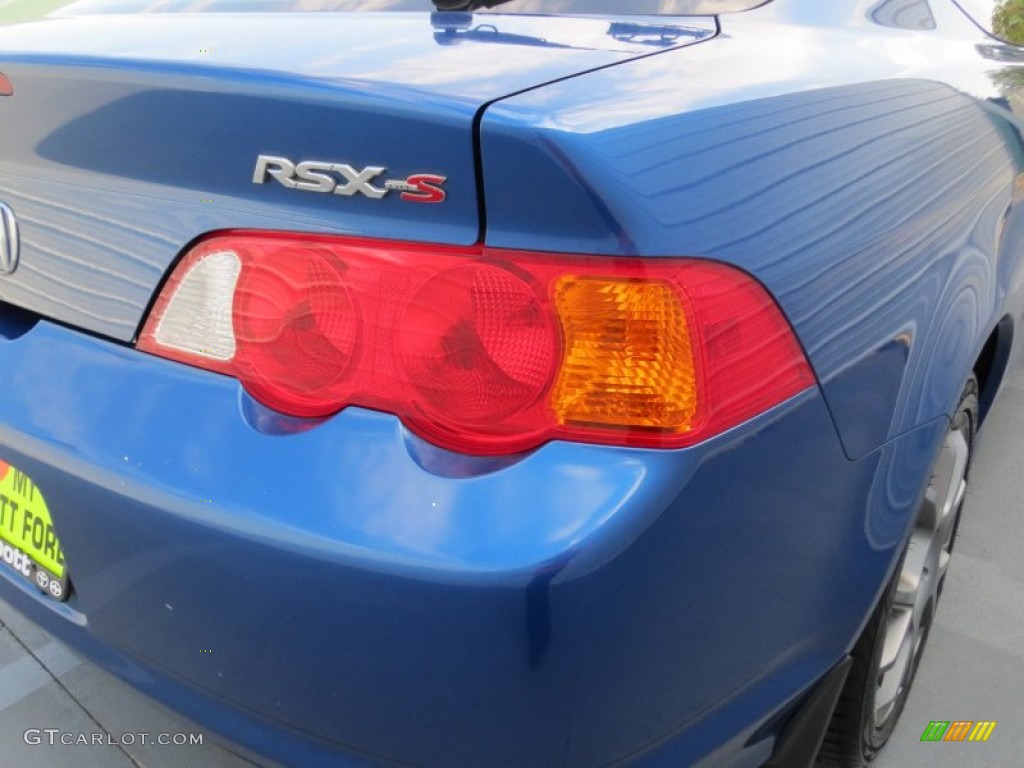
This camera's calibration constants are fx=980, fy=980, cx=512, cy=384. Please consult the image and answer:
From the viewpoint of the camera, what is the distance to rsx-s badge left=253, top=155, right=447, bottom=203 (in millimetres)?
1010

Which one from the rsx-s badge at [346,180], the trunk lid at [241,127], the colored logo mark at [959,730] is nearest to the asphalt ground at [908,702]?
the colored logo mark at [959,730]

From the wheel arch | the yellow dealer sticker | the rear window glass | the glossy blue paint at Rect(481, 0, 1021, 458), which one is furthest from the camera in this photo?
the wheel arch

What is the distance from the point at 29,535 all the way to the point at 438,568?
0.79 m

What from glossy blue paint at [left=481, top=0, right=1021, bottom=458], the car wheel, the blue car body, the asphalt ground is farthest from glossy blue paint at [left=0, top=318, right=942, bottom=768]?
the asphalt ground

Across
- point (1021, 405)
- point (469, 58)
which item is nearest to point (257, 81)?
point (469, 58)

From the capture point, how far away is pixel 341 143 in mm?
1031

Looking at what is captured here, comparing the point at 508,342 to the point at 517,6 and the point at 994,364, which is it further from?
the point at 994,364

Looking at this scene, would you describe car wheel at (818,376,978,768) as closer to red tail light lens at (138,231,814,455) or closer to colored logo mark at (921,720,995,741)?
colored logo mark at (921,720,995,741)

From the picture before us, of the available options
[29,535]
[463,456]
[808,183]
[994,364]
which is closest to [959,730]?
[994,364]

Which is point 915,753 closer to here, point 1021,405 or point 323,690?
point 323,690

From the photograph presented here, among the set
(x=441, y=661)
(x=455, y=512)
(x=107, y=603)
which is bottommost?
(x=107, y=603)

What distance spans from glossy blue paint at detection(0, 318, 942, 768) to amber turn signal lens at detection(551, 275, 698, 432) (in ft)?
0.14

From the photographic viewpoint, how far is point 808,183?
1180mm

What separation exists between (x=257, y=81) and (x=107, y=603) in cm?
70
